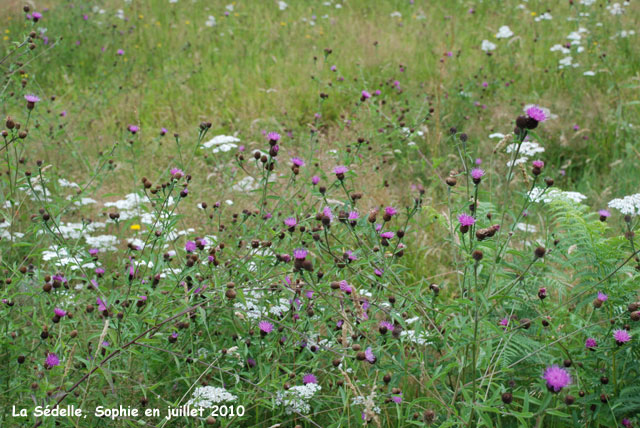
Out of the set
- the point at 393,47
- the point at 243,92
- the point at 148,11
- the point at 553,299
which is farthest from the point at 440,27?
the point at 553,299

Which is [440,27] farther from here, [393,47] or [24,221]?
[24,221]

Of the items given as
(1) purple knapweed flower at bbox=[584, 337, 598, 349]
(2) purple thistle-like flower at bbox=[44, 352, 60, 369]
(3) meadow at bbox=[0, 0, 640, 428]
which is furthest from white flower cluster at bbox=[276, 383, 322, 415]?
(1) purple knapweed flower at bbox=[584, 337, 598, 349]

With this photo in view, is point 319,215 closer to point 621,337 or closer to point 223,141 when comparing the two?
point 621,337

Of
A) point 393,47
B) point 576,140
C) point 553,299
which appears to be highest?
point 393,47

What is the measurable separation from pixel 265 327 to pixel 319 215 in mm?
465

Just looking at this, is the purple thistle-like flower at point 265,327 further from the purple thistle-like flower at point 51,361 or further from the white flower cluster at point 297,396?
the purple thistle-like flower at point 51,361

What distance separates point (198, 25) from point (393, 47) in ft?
9.92

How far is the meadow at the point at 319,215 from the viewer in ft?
5.79

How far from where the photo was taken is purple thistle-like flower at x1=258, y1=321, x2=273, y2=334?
1.95m

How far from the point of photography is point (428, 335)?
1.92 m

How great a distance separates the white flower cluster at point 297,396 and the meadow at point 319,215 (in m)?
0.01

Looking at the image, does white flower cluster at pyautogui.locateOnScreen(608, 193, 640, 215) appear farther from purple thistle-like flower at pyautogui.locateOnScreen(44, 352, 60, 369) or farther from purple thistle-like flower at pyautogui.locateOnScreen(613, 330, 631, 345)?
purple thistle-like flower at pyautogui.locateOnScreen(44, 352, 60, 369)

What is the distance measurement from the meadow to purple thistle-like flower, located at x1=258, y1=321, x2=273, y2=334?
1.1 inches

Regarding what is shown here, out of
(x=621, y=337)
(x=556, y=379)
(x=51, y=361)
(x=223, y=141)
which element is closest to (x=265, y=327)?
A: (x=51, y=361)
